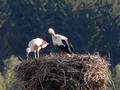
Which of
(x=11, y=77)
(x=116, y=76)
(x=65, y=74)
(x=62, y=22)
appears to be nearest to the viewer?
(x=65, y=74)

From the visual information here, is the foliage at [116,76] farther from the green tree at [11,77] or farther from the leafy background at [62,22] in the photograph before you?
the leafy background at [62,22]

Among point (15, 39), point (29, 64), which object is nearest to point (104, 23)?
point (15, 39)

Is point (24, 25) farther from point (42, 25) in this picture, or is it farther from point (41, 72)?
point (41, 72)

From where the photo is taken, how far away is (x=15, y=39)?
189ft

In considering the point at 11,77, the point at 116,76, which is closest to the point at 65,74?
the point at 11,77

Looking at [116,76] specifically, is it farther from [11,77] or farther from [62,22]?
[62,22]

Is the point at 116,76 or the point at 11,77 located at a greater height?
the point at 116,76

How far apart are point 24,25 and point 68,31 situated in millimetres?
6547

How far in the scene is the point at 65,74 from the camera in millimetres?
14500

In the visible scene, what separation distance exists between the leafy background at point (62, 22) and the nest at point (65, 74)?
3466 cm

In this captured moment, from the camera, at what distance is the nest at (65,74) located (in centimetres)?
1445

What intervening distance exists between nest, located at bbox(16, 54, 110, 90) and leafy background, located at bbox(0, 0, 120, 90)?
3466cm

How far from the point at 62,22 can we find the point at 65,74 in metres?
40.9

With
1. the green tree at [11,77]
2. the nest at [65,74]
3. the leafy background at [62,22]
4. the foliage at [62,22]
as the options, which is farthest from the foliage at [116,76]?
the nest at [65,74]
